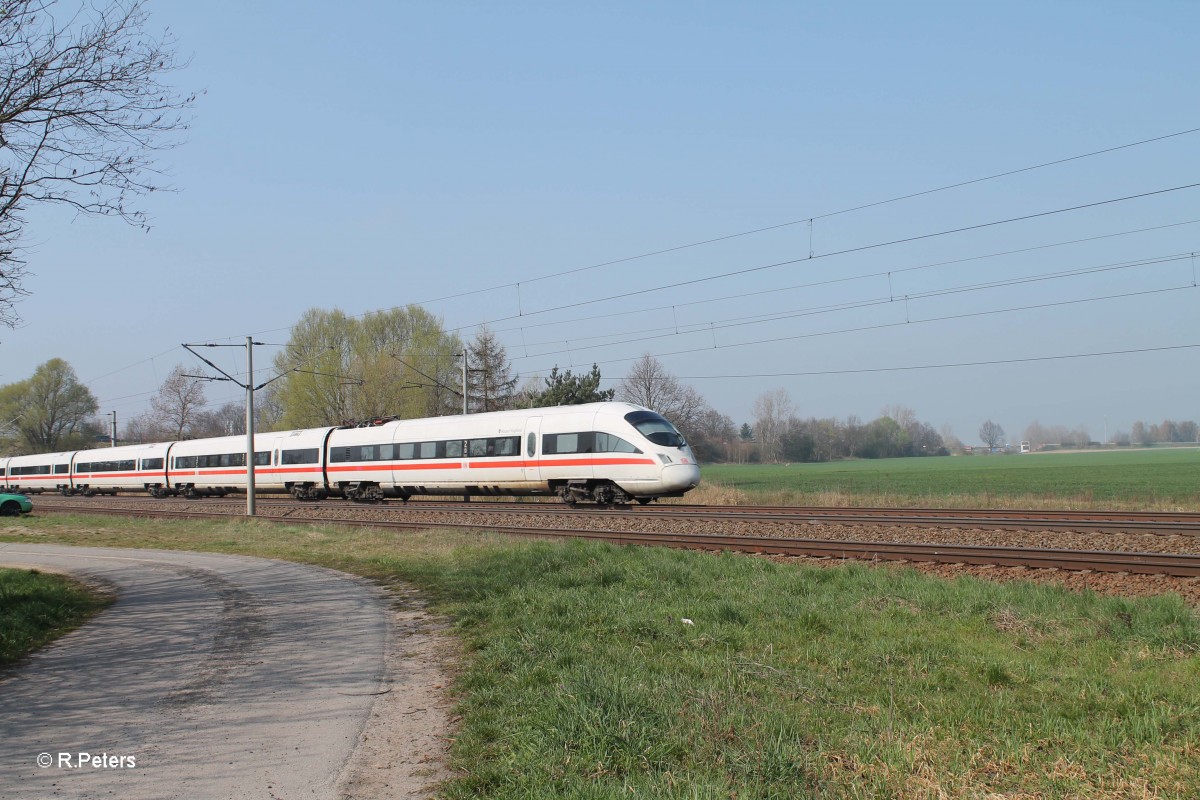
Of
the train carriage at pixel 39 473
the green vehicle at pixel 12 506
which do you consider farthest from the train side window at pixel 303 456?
the train carriage at pixel 39 473

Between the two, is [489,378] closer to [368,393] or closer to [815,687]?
[368,393]

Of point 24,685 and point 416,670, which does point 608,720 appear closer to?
point 416,670

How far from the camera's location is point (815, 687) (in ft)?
20.7

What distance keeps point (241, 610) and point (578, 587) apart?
4044 millimetres

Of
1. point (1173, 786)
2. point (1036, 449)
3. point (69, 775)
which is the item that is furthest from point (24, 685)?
point (1036, 449)

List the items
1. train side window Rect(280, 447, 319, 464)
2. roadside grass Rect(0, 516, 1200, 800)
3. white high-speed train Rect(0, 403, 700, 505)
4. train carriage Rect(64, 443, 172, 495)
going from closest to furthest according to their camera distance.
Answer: roadside grass Rect(0, 516, 1200, 800) < white high-speed train Rect(0, 403, 700, 505) < train side window Rect(280, 447, 319, 464) < train carriage Rect(64, 443, 172, 495)

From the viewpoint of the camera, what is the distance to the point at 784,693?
20.2ft

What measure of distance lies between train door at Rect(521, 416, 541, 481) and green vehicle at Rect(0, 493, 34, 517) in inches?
842

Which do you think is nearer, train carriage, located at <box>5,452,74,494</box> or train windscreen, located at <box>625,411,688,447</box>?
train windscreen, located at <box>625,411,688,447</box>

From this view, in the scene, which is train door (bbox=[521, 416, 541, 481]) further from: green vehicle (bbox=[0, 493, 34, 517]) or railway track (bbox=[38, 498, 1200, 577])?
green vehicle (bbox=[0, 493, 34, 517])

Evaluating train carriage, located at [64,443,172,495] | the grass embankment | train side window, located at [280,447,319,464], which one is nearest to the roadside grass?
the grass embankment

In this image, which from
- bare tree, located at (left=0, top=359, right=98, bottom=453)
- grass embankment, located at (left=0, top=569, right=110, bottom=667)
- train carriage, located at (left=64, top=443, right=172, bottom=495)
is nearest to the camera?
grass embankment, located at (left=0, top=569, right=110, bottom=667)

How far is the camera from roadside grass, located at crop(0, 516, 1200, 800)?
4.64m

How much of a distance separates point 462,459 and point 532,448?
3571 millimetres
